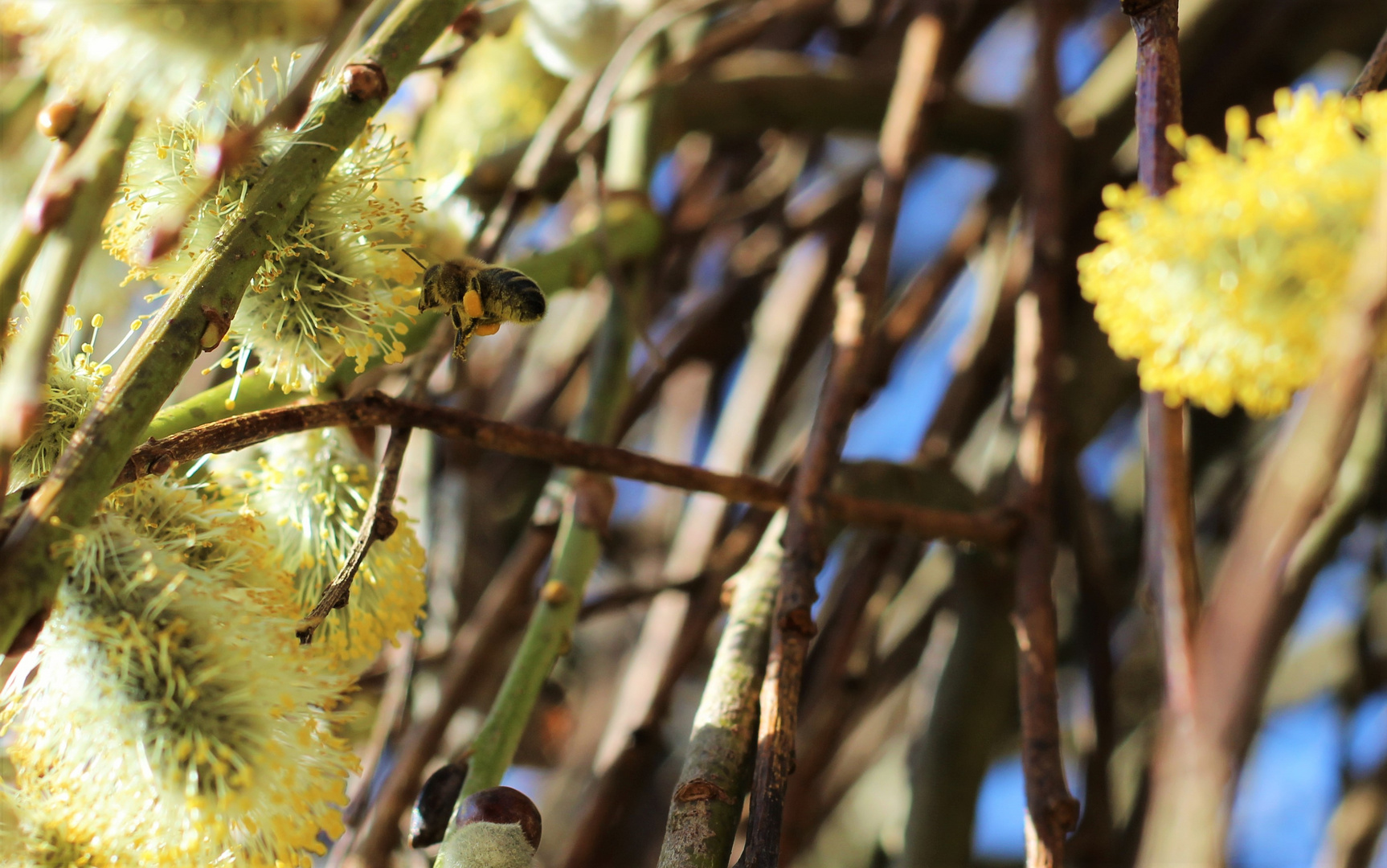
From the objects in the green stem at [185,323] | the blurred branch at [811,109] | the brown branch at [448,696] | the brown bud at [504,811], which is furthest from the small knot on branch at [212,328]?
the blurred branch at [811,109]

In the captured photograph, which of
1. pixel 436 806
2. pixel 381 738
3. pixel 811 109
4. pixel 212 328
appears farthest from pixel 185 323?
pixel 811 109

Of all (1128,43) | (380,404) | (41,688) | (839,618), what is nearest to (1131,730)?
(839,618)

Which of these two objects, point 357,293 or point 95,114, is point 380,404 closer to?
point 357,293

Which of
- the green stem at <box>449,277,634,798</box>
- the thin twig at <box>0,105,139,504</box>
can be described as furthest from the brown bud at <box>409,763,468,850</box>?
the thin twig at <box>0,105,139,504</box>

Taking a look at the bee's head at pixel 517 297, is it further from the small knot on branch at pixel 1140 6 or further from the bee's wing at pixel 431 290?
the small knot on branch at pixel 1140 6

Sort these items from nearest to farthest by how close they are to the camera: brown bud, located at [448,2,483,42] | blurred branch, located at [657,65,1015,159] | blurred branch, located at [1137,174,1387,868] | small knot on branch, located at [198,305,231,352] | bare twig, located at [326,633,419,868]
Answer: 1. blurred branch, located at [1137,174,1387,868]
2. small knot on branch, located at [198,305,231,352]
3. brown bud, located at [448,2,483,42]
4. bare twig, located at [326,633,419,868]
5. blurred branch, located at [657,65,1015,159]

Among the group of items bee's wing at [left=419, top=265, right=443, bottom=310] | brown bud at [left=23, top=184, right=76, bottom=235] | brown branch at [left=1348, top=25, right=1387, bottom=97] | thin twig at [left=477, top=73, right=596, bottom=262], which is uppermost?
thin twig at [left=477, top=73, right=596, bottom=262]

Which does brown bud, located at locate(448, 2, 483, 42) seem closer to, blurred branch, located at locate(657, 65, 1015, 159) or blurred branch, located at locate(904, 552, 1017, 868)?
blurred branch, located at locate(657, 65, 1015, 159)
